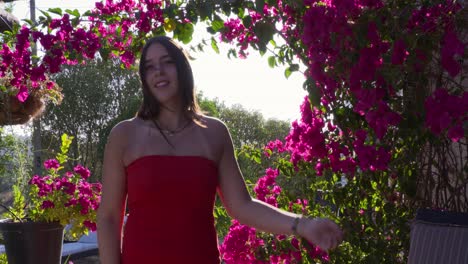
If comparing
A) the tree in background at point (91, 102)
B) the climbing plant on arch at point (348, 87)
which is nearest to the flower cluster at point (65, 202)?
the climbing plant on arch at point (348, 87)

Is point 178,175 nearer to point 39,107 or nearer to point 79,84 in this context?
point 39,107

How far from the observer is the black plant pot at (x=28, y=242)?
15.1 feet

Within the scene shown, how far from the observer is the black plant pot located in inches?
181

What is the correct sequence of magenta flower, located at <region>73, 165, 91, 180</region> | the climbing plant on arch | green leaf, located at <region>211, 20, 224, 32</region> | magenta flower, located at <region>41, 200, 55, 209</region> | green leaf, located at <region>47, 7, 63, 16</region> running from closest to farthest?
the climbing plant on arch, green leaf, located at <region>211, 20, 224, 32</region>, green leaf, located at <region>47, 7, 63, 16</region>, magenta flower, located at <region>41, 200, 55, 209</region>, magenta flower, located at <region>73, 165, 91, 180</region>

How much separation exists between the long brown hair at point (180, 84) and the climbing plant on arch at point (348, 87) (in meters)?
0.51

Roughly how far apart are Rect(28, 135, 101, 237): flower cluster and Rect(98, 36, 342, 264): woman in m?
2.77

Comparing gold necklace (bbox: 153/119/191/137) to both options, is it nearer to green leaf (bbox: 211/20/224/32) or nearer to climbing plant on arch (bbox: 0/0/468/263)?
climbing plant on arch (bbox: 0/0/468/263)

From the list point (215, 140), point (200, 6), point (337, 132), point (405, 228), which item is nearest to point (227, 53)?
point (200, 6)

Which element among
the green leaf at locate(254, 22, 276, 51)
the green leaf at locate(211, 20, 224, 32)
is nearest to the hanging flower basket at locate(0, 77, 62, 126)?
the green leaf at locate(211, 20, 224, 32)

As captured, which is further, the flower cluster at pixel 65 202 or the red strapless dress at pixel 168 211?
the flower cluster at pixel 65 202

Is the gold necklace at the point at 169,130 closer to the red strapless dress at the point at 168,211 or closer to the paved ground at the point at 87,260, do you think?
the red strapless dress at the point at 168,211

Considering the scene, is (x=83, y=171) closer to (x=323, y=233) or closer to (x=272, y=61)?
(x=272, y=61)

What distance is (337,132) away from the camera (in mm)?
3102

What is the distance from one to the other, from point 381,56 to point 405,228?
0.95 metres
